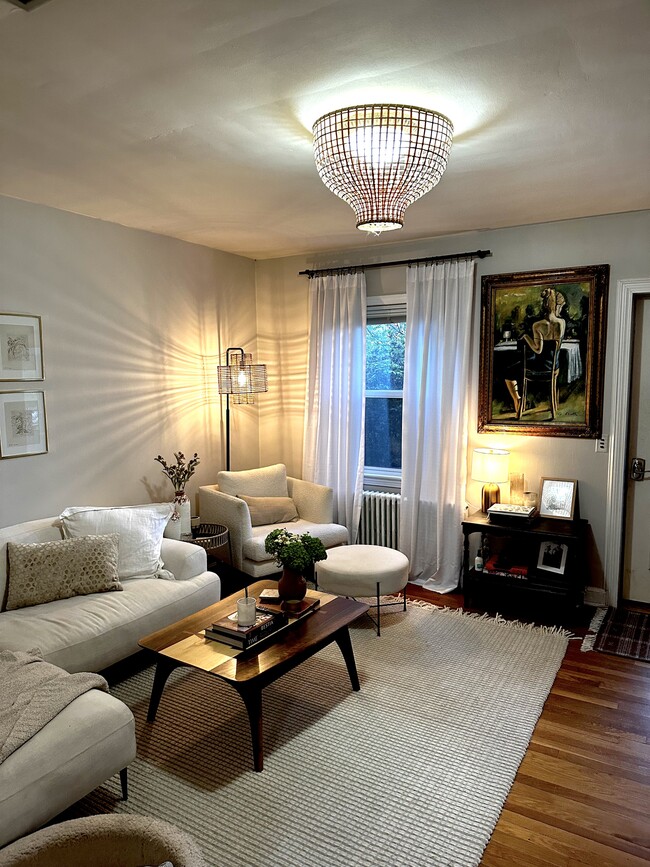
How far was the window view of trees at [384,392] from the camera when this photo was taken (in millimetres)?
4871

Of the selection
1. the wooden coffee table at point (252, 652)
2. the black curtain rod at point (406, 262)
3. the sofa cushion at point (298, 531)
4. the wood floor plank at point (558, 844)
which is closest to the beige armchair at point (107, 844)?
the wooden coffee table at point (252, 652)

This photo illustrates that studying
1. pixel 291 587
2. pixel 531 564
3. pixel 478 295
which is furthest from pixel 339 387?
pixel 291 587

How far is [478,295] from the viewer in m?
4.30

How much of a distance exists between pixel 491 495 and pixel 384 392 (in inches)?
49.3

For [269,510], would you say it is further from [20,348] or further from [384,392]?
[20,348]

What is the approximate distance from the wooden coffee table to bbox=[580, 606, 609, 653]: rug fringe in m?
1.42

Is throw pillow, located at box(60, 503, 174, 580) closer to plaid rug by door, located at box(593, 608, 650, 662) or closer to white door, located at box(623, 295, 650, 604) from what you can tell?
plaid rug by door, located at box(593, 608, 650, 662)

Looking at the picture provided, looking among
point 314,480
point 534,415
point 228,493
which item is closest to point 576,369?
point 534,415

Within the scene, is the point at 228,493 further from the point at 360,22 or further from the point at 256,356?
the point at 360,22

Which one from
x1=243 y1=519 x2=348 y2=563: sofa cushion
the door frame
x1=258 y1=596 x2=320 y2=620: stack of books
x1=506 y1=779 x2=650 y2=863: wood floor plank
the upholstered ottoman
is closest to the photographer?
x1=506 y1=779 x2=650 y2=863: wood floor plank

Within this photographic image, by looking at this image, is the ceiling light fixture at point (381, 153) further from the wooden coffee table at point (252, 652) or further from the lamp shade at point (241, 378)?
the lamp shade at point (241, 378)

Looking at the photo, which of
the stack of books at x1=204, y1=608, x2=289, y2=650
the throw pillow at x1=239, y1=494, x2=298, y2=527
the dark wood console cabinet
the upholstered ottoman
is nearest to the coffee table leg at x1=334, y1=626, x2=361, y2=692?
the stack of books at x1=204, y1=608, x2=289, y2=650

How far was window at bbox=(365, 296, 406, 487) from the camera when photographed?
15.9ft

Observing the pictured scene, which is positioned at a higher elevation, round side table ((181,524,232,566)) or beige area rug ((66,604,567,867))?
round side table ((181,524,232,566))
